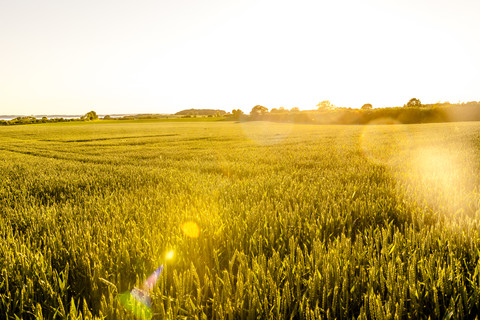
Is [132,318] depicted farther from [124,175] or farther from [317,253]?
[124,175]

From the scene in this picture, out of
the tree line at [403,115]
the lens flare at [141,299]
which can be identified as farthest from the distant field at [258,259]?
the tree line at [403,115]

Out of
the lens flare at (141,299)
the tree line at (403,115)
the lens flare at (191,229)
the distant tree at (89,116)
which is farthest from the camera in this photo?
the distant tree at (89,116)

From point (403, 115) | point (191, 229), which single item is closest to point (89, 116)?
point (403, 115)

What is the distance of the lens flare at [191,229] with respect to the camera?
206cm

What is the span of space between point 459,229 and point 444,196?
107 cm

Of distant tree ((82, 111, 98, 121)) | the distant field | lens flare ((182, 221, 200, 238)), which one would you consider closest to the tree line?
the distant field

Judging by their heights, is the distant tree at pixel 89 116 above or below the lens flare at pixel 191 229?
above

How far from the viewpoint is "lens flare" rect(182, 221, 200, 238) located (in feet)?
6.76

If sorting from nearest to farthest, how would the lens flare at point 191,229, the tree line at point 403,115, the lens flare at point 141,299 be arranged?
the lens flare at point 141,299 → the lens flare at point 191,229 → the tree line at point 403,115

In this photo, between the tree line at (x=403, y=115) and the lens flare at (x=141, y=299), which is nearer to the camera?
the lens flare at (x=141, y=299)

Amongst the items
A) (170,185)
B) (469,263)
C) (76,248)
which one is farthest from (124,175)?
(469,263)

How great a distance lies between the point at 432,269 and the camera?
138 centimetres

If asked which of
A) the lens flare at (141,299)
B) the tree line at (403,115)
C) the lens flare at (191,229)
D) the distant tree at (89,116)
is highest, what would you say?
the distant tree at (89,116)

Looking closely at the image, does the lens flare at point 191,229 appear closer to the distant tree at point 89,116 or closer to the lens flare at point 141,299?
the lens flare at point 141,299
